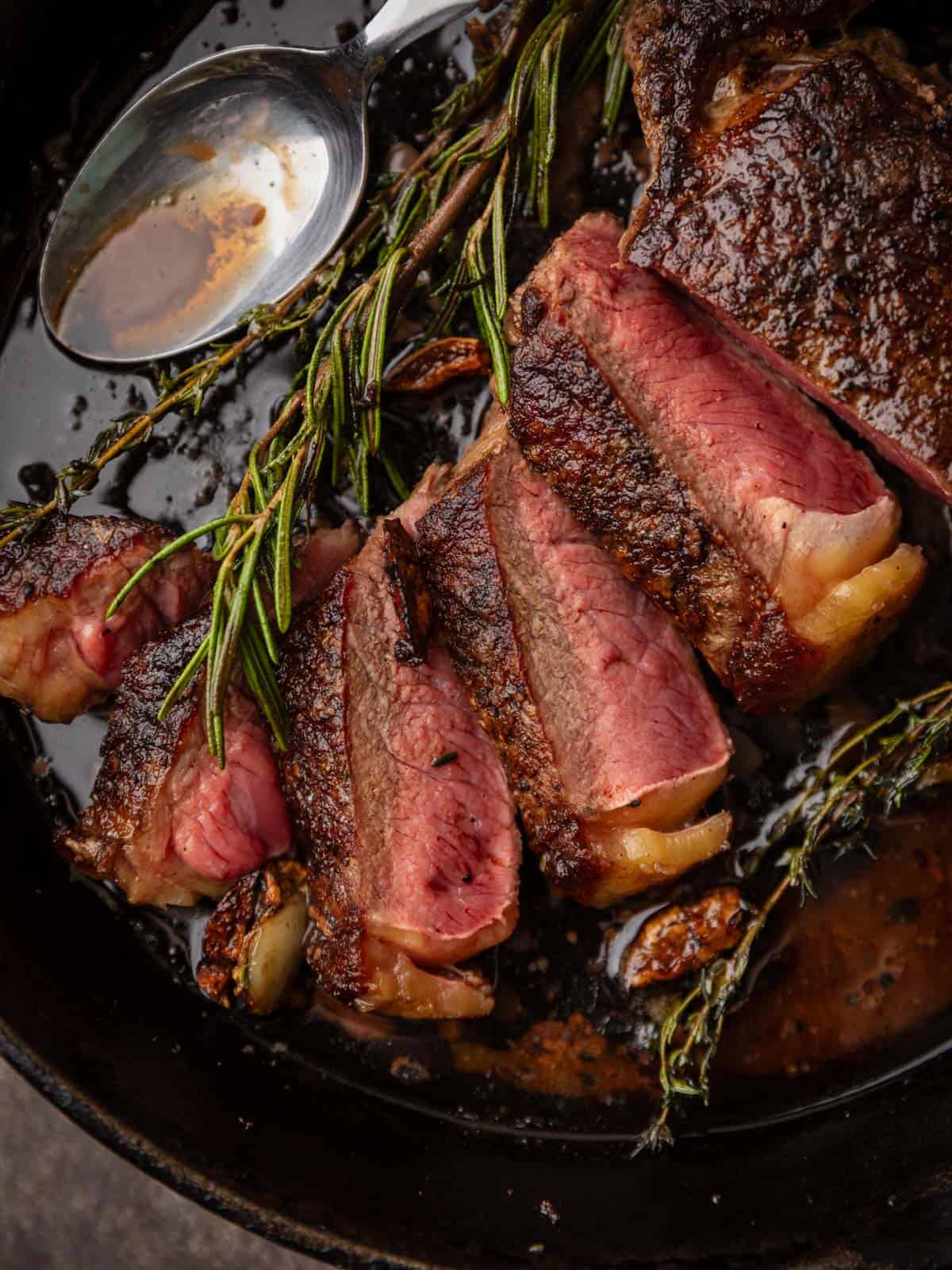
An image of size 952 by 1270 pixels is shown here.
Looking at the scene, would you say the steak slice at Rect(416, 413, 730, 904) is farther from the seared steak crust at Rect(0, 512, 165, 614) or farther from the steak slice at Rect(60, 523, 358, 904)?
the seared steak crust at Rect(0, 512, 165, 614)

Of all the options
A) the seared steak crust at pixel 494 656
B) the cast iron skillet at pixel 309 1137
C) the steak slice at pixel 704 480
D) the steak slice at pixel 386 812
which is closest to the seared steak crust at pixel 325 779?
the steak slice at pixel 386 812

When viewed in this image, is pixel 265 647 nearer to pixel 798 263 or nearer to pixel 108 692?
pixel 108 692

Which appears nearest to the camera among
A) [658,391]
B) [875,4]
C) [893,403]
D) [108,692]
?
[893,403]

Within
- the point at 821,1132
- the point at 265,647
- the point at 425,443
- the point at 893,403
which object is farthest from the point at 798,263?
the point at 821,1132

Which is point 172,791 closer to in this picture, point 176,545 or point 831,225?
point 176,545

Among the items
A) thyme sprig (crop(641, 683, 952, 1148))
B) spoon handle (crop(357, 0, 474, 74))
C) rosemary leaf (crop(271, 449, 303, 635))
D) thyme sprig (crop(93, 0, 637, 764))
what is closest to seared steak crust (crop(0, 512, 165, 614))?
thyme sprig (crop(93, 0, 637, 764))

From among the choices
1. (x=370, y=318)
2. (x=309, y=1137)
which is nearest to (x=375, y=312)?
(x=370, y=318)
